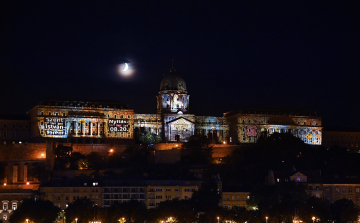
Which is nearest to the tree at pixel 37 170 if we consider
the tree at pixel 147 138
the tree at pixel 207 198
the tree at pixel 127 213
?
the tree at pixel 147 138

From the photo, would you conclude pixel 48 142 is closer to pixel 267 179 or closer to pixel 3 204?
pixel 3 204

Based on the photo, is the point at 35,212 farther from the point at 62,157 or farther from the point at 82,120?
the point at 82,120

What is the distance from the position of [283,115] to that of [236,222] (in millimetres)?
63972

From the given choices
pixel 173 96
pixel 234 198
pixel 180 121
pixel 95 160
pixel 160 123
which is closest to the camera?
pixel 234 198

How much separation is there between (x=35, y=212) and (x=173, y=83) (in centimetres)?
6155

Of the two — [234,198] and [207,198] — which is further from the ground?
[207,198]

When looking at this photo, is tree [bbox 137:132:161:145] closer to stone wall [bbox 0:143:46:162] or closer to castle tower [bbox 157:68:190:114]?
castle tower [bbox 157:68:190:114]

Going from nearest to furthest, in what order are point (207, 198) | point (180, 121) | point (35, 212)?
point (35, 212) → point (207, 198) → point (180, 121)

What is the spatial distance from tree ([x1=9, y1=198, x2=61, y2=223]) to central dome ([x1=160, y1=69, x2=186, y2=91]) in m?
57.5

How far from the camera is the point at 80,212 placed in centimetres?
10075

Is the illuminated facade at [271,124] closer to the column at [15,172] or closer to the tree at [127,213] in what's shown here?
the column at [15,172]

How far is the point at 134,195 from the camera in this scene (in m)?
111

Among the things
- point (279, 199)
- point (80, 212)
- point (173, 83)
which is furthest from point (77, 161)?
point (279, 199)

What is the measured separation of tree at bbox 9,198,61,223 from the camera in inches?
3939
